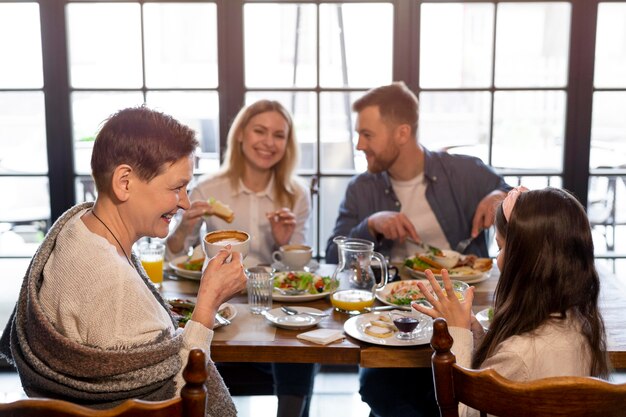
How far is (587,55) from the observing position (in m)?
3.41

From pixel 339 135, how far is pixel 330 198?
0.30m

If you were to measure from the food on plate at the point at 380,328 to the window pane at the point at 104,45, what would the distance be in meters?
1.88

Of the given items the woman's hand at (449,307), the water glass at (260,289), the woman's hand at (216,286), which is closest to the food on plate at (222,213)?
the water glass at (260,289)

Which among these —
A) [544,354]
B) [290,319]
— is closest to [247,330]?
[290,319]

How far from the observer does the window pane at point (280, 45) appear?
3.41 metres

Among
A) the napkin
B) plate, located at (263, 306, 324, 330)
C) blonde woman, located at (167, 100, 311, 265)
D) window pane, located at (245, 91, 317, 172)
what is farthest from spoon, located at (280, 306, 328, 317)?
window pane, located at (245, 91, 317, 172)

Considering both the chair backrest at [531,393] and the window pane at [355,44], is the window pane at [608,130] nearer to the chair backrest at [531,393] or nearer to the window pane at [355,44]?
the window pane at [355,44]

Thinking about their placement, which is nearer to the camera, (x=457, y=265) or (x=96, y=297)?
(x=96, y=297)

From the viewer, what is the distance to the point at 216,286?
1.78 m

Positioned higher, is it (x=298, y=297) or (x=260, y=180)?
(x=260, y=180)

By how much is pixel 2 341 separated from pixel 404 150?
1888 millimetres

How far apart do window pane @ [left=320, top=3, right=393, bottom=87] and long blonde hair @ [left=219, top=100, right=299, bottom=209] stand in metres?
0.41

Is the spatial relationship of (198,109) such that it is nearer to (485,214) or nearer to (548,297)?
(485,214)

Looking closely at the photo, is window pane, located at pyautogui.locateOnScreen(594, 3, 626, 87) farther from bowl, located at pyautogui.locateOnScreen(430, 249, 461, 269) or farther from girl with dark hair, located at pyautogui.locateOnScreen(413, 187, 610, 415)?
girl with dark hair, located at pyautogui.locateOnScreen(413, 187, 610, 415)
